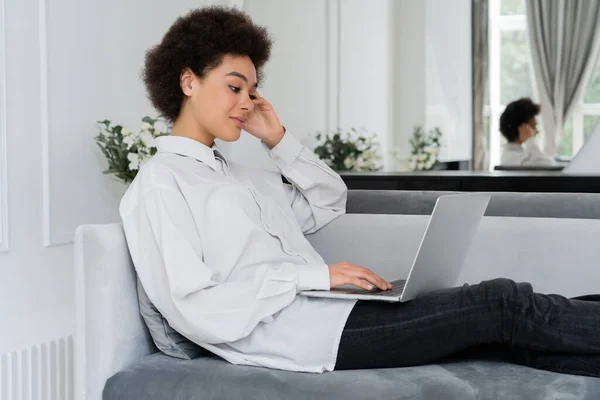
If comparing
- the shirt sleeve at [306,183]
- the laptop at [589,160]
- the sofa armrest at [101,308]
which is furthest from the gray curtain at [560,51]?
the sofa armrest at [101,308]

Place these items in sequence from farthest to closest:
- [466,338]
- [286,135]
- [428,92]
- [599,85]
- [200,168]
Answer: [428,92] < [599,85] < [286,135] < [200,168] < [466,338]

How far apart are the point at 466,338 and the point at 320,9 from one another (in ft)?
12.7

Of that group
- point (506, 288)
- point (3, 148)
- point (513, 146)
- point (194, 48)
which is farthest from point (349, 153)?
point (506, 288)

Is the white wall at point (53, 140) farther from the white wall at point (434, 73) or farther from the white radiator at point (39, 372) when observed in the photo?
the white wall at point (434, 73)

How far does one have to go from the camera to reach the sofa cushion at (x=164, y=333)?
1812 mm

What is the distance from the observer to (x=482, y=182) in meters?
2.54

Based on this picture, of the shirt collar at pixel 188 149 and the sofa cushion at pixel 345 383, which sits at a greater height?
the shirt collar at pixel 188 149

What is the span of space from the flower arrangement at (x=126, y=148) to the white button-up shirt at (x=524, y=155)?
3.60 meters

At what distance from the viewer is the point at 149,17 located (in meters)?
3.56

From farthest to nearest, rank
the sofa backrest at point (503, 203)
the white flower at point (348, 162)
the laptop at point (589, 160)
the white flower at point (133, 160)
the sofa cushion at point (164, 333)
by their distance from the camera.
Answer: the white flower at point (348, 162) < the white flower at point (133, 160) < the laptop at point (589, 160) < the sofa backrest at point (503, 203) < the sofa cushion at point (164, 333)

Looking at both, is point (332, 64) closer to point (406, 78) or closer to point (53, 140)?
point (406, 78)

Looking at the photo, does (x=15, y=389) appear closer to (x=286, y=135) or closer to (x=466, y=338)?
(x=286, y=135)

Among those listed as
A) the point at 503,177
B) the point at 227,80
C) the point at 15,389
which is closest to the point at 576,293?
the point at 503,177

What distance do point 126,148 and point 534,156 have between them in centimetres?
372
